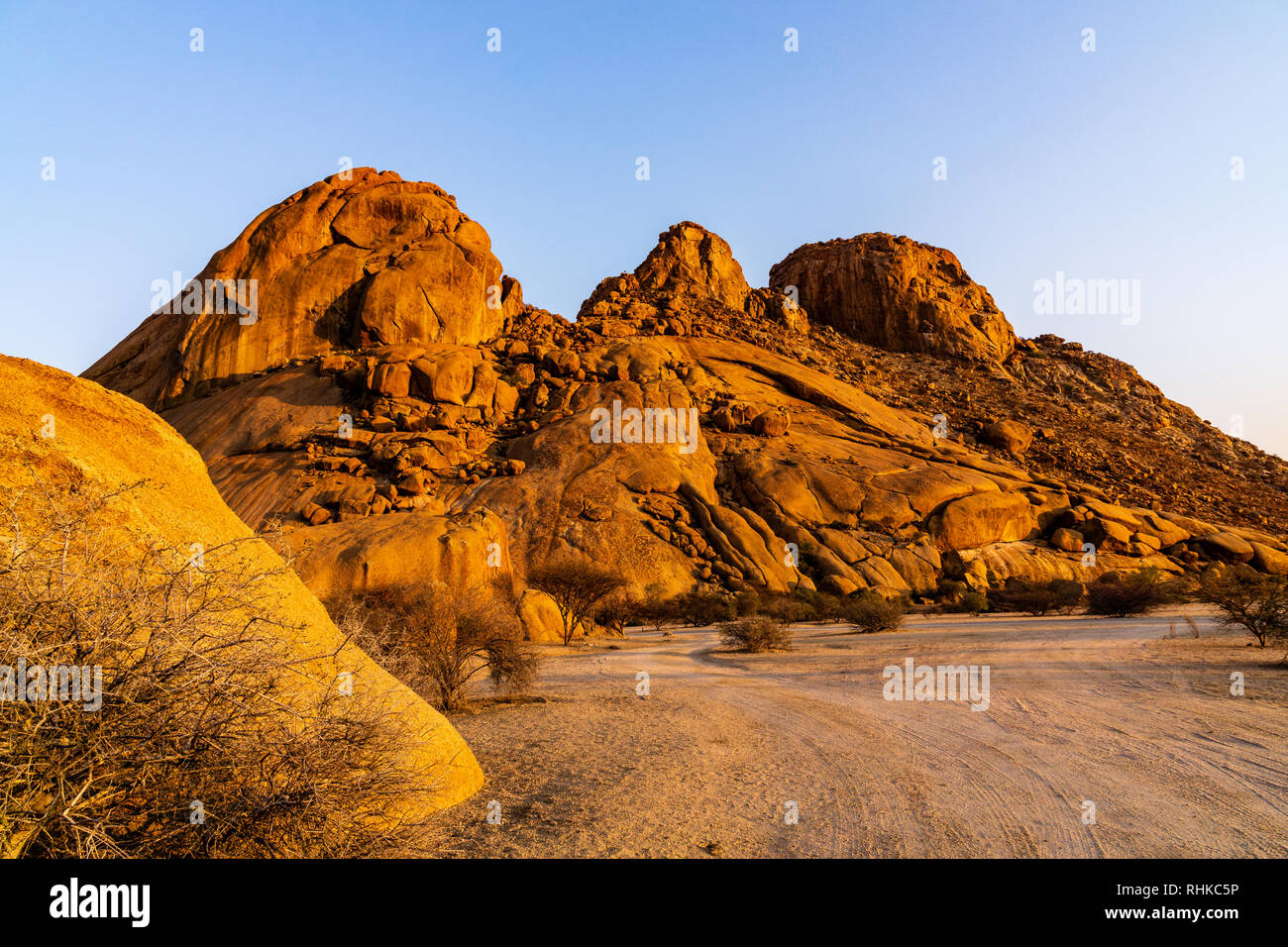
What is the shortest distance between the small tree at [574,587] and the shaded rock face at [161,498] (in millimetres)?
20360

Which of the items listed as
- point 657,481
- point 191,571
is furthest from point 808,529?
point 191,571

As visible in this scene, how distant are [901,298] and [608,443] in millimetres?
54845

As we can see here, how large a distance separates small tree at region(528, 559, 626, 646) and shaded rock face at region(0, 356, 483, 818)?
802 inches

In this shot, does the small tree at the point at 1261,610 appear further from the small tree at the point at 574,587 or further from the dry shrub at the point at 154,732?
the dry shrub at the point at 154,732

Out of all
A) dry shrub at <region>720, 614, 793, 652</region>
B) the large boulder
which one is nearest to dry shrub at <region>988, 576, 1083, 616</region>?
the large boulder

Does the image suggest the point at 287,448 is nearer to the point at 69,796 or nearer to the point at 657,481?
the point at 657,481

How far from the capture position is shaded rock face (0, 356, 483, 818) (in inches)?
182

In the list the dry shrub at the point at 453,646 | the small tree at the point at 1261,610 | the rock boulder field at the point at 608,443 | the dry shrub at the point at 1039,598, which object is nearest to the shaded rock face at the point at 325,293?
the rock boulder field at the point at 608,443

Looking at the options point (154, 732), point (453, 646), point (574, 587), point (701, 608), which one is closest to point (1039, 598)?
point (701, 608)

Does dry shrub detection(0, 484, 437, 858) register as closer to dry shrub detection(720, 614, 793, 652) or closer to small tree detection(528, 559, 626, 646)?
dry shrub detection(720, 614, 793, 652)

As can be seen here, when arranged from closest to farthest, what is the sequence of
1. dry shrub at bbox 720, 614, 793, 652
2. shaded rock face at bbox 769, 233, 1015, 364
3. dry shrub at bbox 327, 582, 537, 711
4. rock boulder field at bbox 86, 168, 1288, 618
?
dry shrub at bbox 327, 582, 537, 711 < dry shrub at bbox 720, 614, 793, 652 < rock boulder field at bbox 86, 168, 1288, 618 < shaded rock face at bbox 769, 233, 1015, 364

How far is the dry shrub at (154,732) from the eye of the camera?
2955mm

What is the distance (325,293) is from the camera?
51.4 metres

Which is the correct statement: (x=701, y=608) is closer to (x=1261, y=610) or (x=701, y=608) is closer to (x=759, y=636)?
(x=759, y=636)
